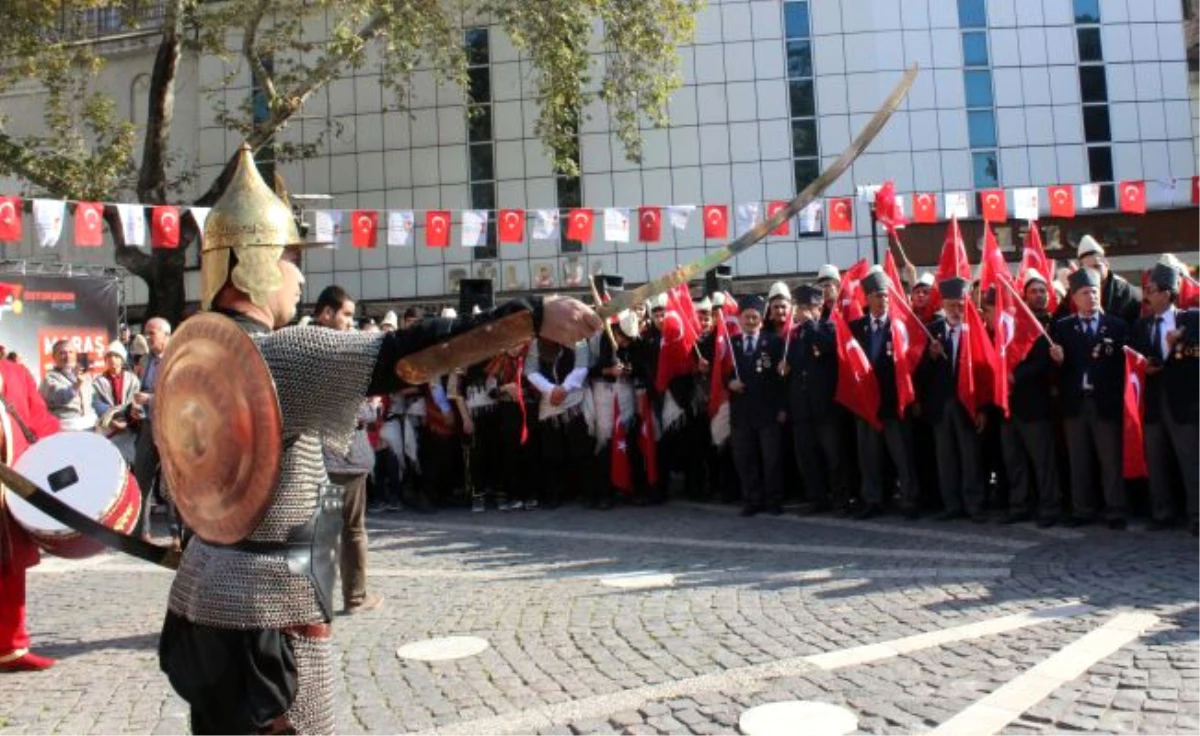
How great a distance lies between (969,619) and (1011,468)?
11.1 feet

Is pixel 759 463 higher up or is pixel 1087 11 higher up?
pixel 1087 11

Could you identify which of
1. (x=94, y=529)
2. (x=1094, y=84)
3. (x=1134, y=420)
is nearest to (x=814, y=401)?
(x=1134, y=420)

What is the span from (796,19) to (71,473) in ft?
73.9

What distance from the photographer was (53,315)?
14.9 meters

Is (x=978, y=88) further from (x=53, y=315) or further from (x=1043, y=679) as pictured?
(x=1043, y=679)

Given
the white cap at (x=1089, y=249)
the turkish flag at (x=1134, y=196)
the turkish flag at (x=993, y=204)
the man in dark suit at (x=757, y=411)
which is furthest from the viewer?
the turkish flag at (x=1134, y=196)

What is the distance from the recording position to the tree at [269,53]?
1738 centimetres

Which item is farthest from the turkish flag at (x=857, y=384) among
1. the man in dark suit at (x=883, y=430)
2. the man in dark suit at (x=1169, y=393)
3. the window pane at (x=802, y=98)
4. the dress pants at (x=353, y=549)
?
the window pane at (x=802, y=98)

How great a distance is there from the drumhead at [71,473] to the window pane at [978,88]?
23.0 meters

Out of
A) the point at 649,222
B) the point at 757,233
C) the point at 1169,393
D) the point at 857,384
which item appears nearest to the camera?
the point at 757,233

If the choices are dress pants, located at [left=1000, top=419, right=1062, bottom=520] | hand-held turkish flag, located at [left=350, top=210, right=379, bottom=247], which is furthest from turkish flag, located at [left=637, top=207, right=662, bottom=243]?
dress pants, located at [left=1000, top=419, right=1062, bottom=520]

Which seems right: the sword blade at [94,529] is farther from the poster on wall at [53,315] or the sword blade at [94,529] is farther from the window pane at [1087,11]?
the window pane at [1087,11]

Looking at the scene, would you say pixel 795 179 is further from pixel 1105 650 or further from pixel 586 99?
pixel 1105 650

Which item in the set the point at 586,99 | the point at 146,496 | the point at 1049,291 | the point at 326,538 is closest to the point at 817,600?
the point at 326,538
